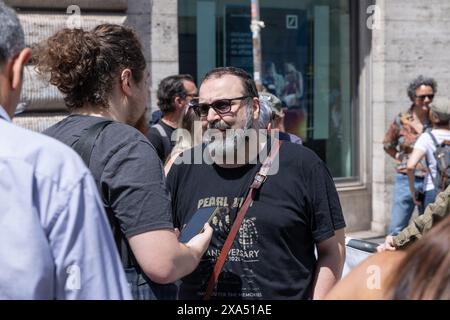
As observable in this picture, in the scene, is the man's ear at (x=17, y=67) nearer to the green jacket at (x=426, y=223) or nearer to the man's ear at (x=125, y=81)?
the man's ear at (x=125, y=81)

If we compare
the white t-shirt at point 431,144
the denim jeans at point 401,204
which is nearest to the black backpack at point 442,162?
the white t-shirt at point 431,144

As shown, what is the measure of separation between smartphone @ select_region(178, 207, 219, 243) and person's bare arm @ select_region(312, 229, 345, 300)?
45cm

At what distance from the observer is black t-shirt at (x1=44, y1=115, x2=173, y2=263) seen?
2141 millimetres

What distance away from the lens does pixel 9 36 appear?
1625 millimetres

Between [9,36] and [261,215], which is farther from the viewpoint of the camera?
[261,215]

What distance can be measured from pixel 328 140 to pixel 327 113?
33cm

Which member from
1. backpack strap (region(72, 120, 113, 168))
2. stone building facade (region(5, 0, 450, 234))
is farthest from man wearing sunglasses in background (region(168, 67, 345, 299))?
stone building facade (region(5, 0, 450, 234))

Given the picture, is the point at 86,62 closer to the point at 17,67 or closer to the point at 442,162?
the point at 17,67

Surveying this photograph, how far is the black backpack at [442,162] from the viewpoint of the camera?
6.03 meters

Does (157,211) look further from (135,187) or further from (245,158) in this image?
(245,158)

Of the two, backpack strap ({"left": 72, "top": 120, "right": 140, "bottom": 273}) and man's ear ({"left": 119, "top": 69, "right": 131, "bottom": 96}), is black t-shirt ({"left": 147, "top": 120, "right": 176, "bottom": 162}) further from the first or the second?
backpack strap ({"left": 72, "top": 120, "right": 140, "bottom": 273})

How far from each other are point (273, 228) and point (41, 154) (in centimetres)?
134

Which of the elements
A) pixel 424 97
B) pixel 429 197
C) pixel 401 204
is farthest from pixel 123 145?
pixel 424 97

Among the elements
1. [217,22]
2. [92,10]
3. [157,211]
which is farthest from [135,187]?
[217,22]
